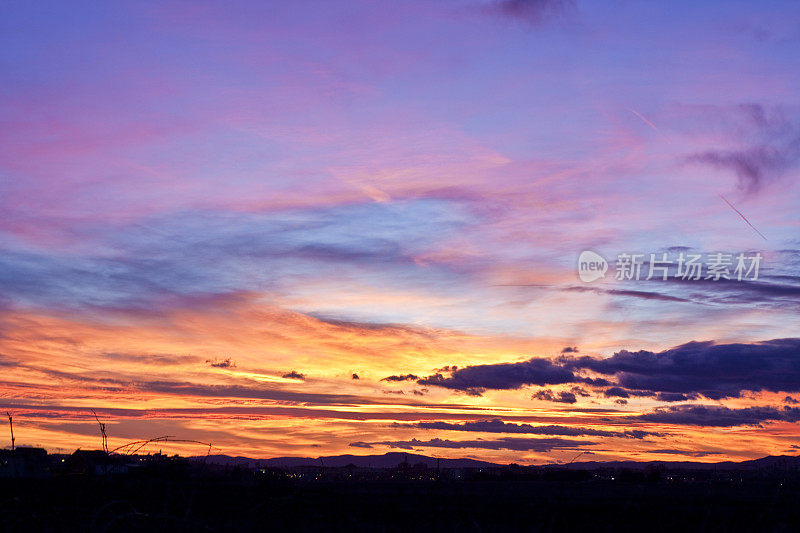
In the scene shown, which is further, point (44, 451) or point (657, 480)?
point (657, 480)

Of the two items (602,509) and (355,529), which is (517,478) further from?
(355,529)

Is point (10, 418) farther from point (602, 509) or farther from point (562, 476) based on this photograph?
point (562, 476)

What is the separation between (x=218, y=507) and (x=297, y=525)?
47.8 meters

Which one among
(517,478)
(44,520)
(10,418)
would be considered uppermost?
(10,418)

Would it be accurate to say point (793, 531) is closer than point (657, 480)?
Yes

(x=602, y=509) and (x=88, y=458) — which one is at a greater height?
(x=88, y=458)

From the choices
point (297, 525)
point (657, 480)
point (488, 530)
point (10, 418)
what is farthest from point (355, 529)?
point (657, 480)

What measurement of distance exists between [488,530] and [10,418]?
729cm

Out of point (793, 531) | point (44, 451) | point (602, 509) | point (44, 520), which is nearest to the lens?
point (44, 520)

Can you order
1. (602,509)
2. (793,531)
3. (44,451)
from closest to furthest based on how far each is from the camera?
(793,531), (602,509), (44,451)

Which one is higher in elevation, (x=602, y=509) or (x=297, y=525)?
(x=297, y=525)

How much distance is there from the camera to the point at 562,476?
195 m

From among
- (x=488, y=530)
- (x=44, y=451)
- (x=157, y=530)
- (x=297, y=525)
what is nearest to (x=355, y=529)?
(x=297, y=525)

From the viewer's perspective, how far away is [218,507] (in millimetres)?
57062
